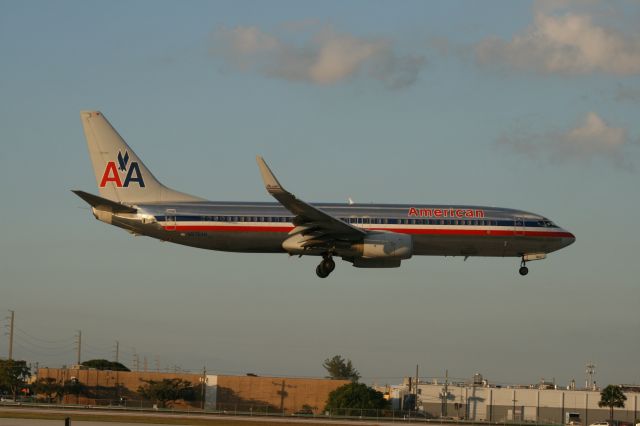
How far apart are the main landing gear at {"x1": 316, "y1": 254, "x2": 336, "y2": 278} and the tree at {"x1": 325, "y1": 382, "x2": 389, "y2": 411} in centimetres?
2142

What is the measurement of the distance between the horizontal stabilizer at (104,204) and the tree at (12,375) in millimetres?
39810

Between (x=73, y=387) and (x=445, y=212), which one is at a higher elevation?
(x=445, y=212)

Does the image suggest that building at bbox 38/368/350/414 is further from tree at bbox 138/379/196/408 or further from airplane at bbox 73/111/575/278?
airplane at bbox 73/111/575/278

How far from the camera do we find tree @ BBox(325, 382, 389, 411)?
85.8 meters

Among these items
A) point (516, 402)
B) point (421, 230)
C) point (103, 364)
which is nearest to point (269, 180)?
point (421, 230)

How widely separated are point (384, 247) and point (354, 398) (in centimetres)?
2599

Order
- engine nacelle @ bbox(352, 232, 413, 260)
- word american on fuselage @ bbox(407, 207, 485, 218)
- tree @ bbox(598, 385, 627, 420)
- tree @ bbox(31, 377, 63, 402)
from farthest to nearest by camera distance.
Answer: tree @ bbox(598, 385, 627, 420) → tree @ bbox(31, 377, 63, 402) → word american on fuselage @ bbox(407, 207, 485, 218) → engine nacelle @ bbox(352, 232, 413, 260)

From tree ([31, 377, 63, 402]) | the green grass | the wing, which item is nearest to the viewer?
the green grass

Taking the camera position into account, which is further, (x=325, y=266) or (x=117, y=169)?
(x=117, y=169)

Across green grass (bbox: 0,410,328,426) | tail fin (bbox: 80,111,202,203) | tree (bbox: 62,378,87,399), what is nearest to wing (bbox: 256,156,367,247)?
tail fin (bbox: 80,111,202,203)

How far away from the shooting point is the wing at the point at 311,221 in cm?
5956

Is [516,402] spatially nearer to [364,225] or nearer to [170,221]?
[364,225]

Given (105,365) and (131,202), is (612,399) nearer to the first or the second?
(131,202)

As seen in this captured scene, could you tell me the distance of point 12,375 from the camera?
99.8 metres
